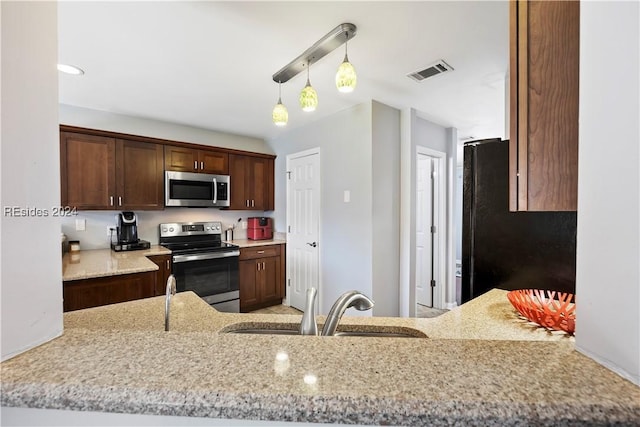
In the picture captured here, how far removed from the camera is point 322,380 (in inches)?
16.6

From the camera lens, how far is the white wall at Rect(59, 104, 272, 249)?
2850mm

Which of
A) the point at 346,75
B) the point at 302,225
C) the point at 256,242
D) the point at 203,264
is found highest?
the point at 346,75

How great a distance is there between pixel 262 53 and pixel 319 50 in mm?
396

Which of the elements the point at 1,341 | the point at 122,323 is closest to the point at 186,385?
the point at 1,341

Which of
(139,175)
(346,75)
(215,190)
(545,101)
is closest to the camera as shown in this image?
(545,101)

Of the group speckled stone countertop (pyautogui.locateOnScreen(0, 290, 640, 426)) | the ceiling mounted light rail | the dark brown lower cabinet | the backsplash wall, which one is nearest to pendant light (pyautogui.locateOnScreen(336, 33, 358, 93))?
the ceiling mounted light rail

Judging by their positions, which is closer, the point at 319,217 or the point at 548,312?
the point at 548,312

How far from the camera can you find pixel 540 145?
0.67m

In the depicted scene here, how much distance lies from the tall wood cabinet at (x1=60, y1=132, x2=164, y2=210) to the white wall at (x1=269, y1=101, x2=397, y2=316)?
179cm

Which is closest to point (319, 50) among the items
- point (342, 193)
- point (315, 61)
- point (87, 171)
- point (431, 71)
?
point (315, 61)

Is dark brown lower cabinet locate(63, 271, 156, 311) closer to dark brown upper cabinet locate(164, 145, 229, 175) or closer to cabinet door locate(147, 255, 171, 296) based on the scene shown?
cabinet door locate(147, 255, 171, 296)

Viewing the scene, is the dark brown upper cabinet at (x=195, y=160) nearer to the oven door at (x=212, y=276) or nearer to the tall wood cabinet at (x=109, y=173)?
the tall wood cabinet at (x=109, y=173)

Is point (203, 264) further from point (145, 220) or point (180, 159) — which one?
point (180, 159)

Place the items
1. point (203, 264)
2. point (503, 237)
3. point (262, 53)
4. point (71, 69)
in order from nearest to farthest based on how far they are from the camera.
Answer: point (503, 237) → point (262, 53) → point (71, 69) → point (203, 264)
